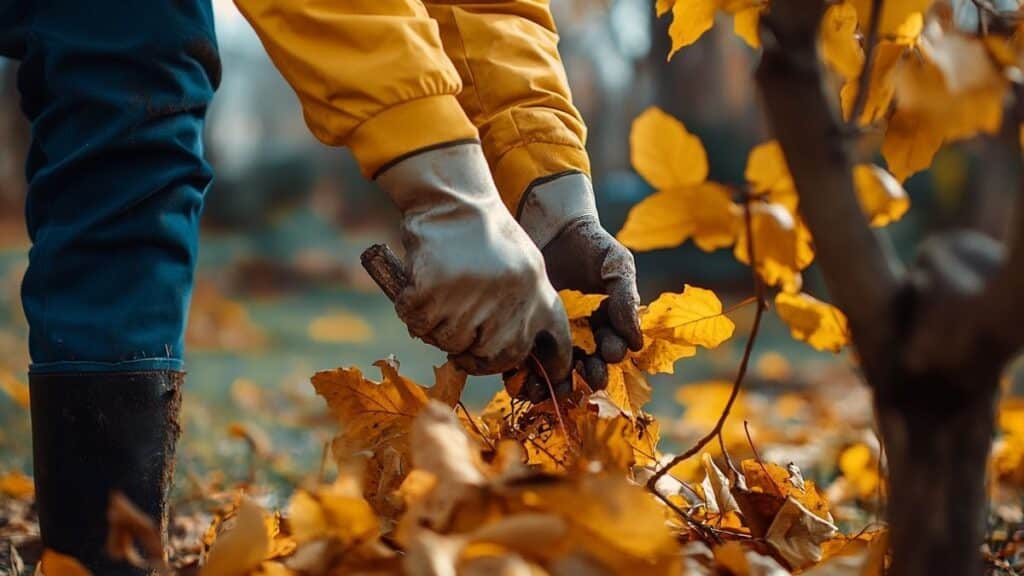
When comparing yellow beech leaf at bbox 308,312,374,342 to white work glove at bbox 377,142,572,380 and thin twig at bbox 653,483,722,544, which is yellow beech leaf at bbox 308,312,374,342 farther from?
thin twig at bbox 653,483,722,544

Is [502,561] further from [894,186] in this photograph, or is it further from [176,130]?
[176,130]

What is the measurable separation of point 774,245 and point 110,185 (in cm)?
94

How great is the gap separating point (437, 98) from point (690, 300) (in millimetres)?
371

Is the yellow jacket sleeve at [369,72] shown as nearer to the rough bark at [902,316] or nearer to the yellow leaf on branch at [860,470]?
the rough bark at [902,316]

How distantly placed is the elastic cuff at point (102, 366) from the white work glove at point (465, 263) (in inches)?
15.9

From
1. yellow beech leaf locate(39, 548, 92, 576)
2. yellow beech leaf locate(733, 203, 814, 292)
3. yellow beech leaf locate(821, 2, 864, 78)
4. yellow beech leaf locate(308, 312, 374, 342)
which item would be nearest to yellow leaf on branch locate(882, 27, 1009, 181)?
yellow beech leaf locate(733, 203, 814, 292)

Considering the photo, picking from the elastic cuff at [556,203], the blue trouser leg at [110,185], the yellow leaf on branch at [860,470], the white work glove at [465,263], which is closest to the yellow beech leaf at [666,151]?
the white work glove at [465,263]

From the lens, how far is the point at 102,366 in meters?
1.32

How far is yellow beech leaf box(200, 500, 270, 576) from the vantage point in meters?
0.82

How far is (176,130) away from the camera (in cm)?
141

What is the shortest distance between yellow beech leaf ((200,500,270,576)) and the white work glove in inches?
15.1

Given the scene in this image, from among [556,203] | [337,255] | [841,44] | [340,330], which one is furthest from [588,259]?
[337,255]

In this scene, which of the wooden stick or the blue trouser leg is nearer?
the wooden stick

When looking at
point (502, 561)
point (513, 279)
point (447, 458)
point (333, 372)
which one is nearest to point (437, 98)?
point (513, 279)
